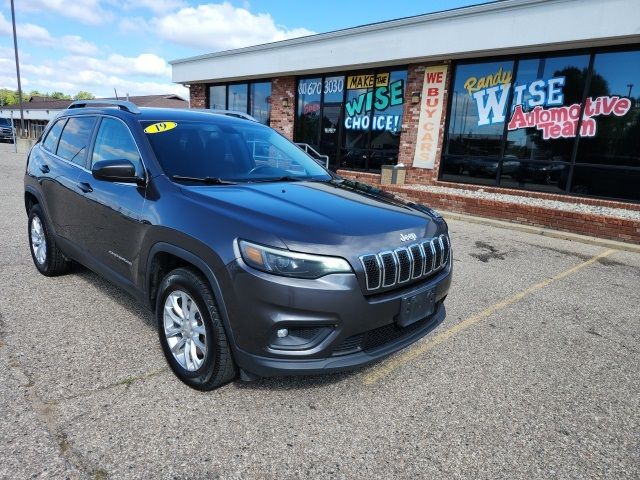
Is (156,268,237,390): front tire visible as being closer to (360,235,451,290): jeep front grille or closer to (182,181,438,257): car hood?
(182,181,438,257): car hood

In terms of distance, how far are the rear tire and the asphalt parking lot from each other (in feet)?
0.96

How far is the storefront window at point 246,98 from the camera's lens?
18109 mm

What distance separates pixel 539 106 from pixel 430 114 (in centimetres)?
287

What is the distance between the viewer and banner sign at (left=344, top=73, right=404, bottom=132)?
13805mm

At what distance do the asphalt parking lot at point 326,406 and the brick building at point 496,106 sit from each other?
19.8ft

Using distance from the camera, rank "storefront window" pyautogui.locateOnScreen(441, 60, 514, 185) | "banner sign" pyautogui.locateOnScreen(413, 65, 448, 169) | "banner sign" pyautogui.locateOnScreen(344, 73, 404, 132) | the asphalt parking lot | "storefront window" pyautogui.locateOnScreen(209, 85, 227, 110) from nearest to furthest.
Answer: the asphalt parking lot, "storefront window" pyautogui.locateOnScreen(441, 60, 514, 185), "banner sign" pyautogui.locateOnScreen(413, 65, 448, 169), "banner sign" pyautogui.locateOnScreen(344, 73, 404, 132), "storefront window" pyautogui.locateOnScreen(209, 85, 227, 110)

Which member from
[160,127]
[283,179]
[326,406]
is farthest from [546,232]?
[160,127]

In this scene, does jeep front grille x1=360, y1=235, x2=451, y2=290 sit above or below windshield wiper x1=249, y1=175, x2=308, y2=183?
below

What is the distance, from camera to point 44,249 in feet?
15.1

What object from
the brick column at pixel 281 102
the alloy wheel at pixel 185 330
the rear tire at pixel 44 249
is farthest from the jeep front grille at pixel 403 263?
the brick column at pixel 281 102

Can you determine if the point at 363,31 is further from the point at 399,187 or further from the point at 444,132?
the point at 399,187

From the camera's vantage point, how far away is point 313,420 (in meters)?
2.58

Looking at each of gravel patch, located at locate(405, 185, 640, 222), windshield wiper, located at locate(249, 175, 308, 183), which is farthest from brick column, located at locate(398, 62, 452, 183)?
windshield wiper, located at locate(249, 175, 308, 183)

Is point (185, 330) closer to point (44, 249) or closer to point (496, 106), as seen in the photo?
point (44, 249)
